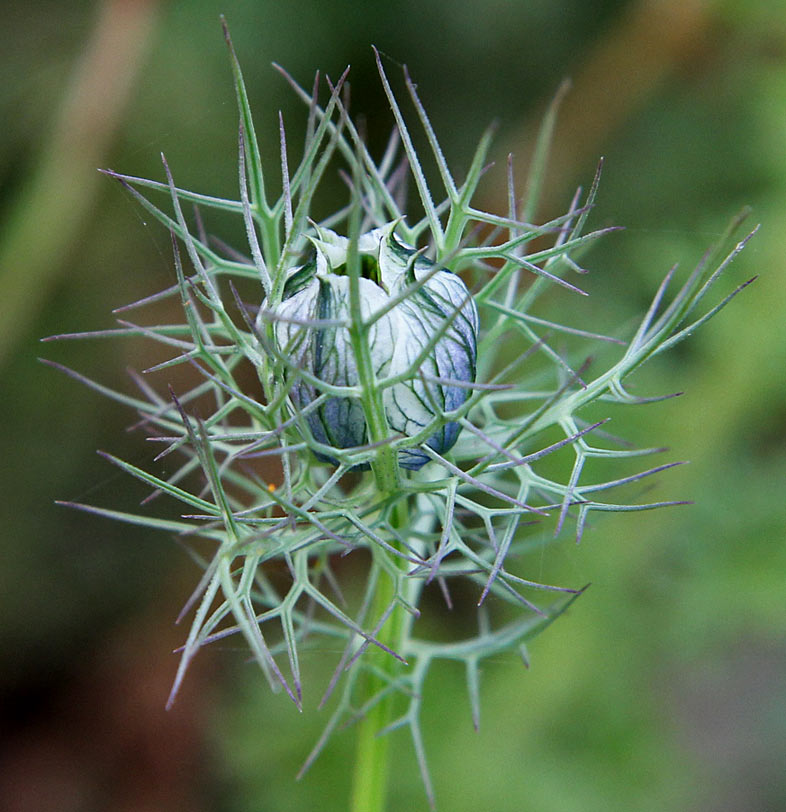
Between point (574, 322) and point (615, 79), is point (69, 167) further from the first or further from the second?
point (615, 79)

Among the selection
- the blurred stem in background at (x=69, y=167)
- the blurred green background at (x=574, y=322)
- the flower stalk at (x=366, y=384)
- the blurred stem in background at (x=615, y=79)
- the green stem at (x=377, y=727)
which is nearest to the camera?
the flower stalk at (x=366, y=384)

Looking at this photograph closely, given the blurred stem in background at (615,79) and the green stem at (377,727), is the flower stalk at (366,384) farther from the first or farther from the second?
the blurred stem in background at (615,79)

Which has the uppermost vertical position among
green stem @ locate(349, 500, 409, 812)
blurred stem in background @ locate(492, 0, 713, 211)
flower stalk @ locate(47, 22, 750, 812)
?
blurred stem in background @ locate(492, 0, 713, 211)

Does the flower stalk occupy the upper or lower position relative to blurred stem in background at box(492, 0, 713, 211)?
lower

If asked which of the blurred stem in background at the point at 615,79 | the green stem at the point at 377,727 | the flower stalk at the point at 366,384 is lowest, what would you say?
the green stem at the point at 377,727

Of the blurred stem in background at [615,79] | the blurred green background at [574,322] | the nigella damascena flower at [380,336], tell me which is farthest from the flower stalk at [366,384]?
the blurred stem in background at [615,79]

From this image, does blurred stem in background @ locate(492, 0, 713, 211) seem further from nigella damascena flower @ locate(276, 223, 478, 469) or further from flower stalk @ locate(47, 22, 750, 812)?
nigella damascena flower @ locate(276, 223, 478, 469)

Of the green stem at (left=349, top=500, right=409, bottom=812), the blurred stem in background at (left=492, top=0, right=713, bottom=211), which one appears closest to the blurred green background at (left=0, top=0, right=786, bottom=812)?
the blurred stem in background at (left=492, top=0, right=713, bottom=211)

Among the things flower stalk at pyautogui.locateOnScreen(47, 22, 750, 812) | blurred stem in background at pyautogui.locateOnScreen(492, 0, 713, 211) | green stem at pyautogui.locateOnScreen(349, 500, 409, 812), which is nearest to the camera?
flower stalk at pyautogui.locateOnScreen(47, 22, 750, 812)
